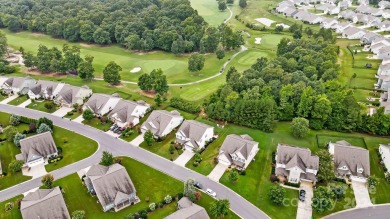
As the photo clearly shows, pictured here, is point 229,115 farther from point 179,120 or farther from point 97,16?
point 97,16

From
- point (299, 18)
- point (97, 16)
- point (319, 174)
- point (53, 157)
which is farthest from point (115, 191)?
point (299, 18)

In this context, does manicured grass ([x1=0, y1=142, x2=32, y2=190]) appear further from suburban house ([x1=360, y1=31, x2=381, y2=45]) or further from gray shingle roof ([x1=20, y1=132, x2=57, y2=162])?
suburban house ([x1=360, y1=31, x2=381, y2=45])

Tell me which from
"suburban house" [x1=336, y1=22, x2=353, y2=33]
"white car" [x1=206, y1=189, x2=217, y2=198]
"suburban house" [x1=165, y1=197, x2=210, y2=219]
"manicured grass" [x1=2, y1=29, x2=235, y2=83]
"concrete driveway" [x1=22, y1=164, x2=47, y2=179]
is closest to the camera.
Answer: "suburban house" [x1=165, y1=197, x2=210, y2=219]

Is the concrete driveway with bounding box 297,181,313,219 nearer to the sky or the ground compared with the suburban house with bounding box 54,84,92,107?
nearer to the ground

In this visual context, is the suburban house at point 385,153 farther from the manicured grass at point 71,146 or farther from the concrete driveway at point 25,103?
the concrete driveway at point 25,103

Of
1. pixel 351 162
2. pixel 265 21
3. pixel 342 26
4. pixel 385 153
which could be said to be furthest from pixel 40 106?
pixel 342 26

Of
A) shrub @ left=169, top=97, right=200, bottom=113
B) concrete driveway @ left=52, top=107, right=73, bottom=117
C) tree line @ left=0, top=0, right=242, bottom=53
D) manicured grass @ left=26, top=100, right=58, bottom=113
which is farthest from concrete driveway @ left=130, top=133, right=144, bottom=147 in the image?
tree line @ left=0, top=0, right=242, bottom=53

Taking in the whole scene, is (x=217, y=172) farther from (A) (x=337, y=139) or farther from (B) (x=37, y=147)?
(B) (x=37, y=147)
